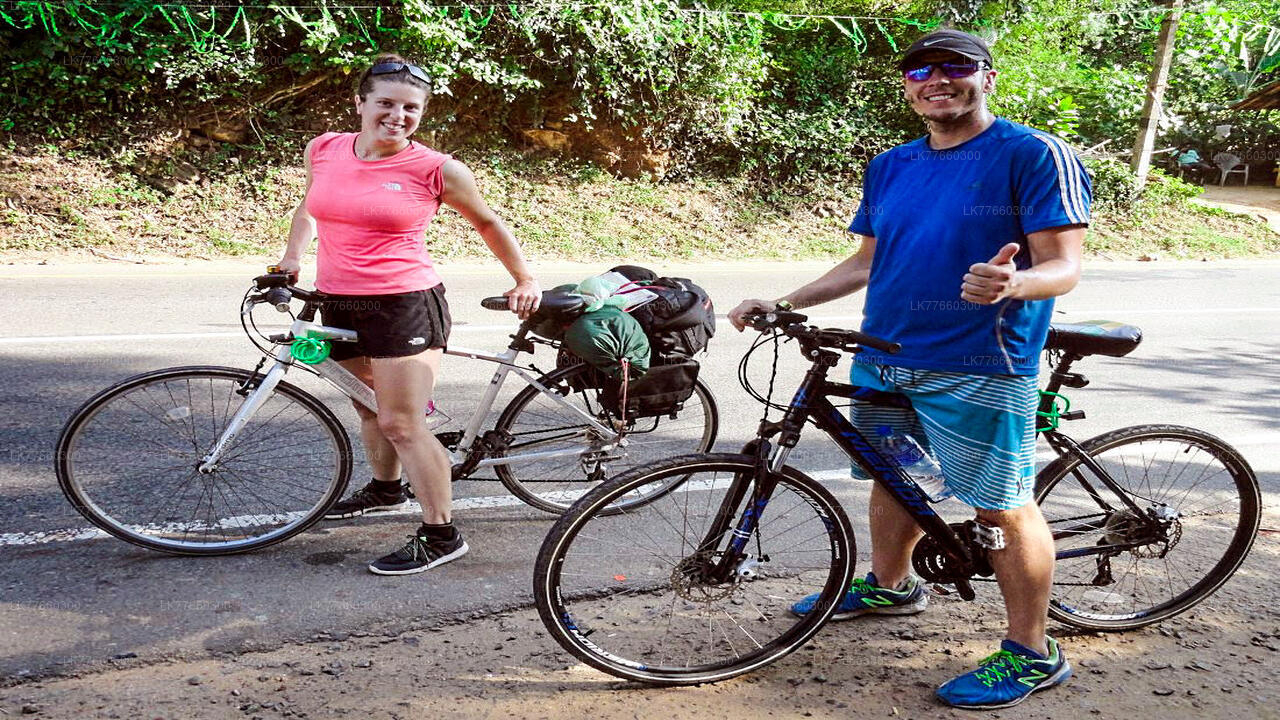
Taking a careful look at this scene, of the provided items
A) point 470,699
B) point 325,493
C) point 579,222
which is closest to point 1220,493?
point 470,699

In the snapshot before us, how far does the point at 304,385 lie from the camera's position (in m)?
6.33

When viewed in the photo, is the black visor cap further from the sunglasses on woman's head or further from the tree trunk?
the tree trunk

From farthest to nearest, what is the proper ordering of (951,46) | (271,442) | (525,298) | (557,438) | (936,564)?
(557,438) < (271,442) < (525,298) < (936,564) < (951,46)

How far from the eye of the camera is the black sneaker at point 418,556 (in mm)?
3844

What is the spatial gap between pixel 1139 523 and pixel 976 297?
1500 millimetres

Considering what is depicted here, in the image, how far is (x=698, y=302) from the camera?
437 cm

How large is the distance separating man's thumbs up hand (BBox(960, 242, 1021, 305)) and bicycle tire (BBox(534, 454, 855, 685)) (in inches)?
30.3

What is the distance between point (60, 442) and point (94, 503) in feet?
0.98

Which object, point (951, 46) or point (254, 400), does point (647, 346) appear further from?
point (951, 46)

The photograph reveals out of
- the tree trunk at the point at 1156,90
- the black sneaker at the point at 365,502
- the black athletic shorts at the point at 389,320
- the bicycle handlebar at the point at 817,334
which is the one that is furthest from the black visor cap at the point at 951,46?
the tree trunk at the point at 1156,90

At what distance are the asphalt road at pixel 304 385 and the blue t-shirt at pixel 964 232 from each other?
152 cm

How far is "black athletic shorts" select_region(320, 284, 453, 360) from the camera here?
3.74 metres

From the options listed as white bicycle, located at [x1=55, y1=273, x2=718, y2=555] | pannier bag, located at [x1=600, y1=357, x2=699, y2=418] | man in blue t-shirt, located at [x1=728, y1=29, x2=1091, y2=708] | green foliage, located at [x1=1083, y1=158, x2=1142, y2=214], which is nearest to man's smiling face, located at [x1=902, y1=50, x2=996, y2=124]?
man in blue t-shirt, located at [x1=728, y1=29, x2=1091, y2=708]

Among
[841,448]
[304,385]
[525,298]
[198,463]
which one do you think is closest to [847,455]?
[841,448]
